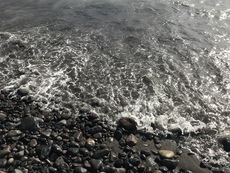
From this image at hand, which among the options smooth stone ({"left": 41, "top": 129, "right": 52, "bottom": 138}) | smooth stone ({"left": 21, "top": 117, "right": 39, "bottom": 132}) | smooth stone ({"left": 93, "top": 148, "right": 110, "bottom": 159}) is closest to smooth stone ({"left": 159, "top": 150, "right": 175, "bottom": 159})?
smooth stone ({"left": 93, "top": 148, "right": 110, "bottom": 159})

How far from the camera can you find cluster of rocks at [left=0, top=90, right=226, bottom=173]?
286 inches

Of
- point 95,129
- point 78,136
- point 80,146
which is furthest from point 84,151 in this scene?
point 95,129

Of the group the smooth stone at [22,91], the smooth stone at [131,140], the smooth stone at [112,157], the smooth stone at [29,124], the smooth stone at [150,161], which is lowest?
the smooth stone at [150,161]

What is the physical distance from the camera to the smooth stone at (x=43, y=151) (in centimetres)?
746

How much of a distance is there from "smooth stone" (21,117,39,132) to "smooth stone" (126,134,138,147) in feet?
10.5

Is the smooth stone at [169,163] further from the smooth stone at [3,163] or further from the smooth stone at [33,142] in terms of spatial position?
the smooth stone at [3,163]

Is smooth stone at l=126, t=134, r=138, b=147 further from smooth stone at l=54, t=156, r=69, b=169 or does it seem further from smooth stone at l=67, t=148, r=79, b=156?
smooth stone at l=54, t=156, r=69, b=169

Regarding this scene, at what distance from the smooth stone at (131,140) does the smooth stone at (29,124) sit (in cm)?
321

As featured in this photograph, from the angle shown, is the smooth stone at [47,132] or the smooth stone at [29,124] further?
the smooth stone at [29,124]

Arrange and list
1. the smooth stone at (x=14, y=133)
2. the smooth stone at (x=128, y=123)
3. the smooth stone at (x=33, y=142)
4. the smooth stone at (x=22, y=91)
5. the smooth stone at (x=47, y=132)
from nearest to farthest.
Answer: the smooth stone at (x=33, y=142) < the smooth stone at (x=14, y=133) < the smooth stone at (x=47, y=132) < the smooth stone at (x=128, y=123) < the smooth stone at (x=22, y=91)

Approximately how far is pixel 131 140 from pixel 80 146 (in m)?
1.72

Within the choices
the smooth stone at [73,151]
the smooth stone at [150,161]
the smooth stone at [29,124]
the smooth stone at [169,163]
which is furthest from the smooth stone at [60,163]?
the smooth stone at [169,163]

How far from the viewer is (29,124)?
8445 mm

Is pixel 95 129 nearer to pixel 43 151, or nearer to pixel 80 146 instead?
pixel 80 146
